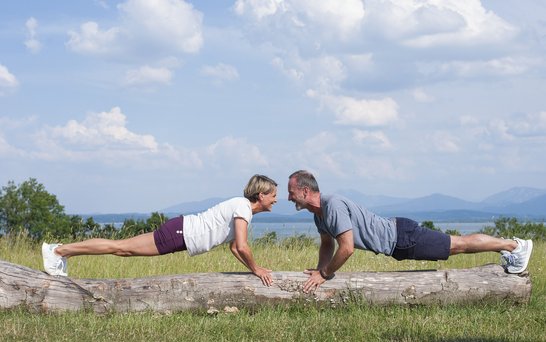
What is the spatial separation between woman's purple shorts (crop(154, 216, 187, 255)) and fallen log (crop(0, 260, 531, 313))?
1.62ft

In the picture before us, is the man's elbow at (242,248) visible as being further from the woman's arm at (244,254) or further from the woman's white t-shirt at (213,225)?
the woman's white t-shirt at (213,225)

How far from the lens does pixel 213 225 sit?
9234 mm

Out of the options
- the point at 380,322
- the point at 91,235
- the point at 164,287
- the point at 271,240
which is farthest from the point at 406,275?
the point at 91,235

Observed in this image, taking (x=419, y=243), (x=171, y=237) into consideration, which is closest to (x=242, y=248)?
(x=171, y=237)

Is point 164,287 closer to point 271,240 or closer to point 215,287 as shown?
point 215,287

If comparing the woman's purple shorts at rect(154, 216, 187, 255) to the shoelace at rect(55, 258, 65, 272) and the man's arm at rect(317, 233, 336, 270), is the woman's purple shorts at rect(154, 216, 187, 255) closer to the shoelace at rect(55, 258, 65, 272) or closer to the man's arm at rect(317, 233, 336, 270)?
the shoelace at rect(55, 258, 65, 272)

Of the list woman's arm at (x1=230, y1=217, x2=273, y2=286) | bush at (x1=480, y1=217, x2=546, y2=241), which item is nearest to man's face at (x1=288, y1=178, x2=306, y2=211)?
woman's arm at (x1=230, y1=217, x2=273, y2=286)

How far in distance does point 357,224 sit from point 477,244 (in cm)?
153

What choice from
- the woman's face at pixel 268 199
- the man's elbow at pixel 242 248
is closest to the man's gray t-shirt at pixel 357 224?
the woman's face at pixel 268 199

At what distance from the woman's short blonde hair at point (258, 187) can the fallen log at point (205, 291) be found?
36.7 inches

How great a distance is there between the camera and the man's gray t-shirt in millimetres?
8750

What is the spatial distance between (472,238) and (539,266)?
5.02 meters

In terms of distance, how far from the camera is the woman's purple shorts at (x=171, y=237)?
9352 mm

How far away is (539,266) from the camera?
1367 cm
